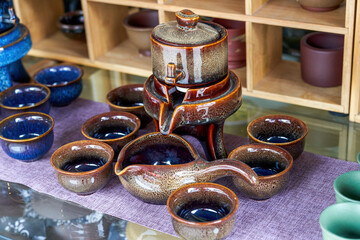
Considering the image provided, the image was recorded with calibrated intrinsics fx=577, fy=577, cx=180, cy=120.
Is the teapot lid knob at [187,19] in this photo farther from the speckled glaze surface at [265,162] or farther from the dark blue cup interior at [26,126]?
the dark blue cup interior at [26,126]

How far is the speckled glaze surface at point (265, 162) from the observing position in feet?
3.37

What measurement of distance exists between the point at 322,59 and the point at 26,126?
27.6 inches

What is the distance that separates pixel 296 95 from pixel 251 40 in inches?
6.7

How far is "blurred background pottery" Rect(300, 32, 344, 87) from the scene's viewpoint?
1.36 metres

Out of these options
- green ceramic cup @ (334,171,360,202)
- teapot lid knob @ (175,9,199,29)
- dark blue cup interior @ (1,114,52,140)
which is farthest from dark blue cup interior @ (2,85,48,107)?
green ceramic cup @ (334,171,360,202)

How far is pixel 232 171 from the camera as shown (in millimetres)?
1012

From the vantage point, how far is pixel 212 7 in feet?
4.62

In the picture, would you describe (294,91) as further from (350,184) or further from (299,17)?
(350,184)


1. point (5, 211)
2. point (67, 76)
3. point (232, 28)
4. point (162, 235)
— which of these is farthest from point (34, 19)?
point (162, 235)

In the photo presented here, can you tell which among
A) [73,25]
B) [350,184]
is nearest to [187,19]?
[350,184]

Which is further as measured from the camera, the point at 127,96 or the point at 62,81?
A: the point at 62,81

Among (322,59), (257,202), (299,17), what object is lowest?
(257,202)

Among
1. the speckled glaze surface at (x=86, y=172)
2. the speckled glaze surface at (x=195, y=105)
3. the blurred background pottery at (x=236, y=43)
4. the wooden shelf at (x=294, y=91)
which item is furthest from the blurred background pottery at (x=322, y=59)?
the speckled glaze surface at (x=86, y=172)

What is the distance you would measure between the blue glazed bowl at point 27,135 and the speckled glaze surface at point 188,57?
0.30 meters
